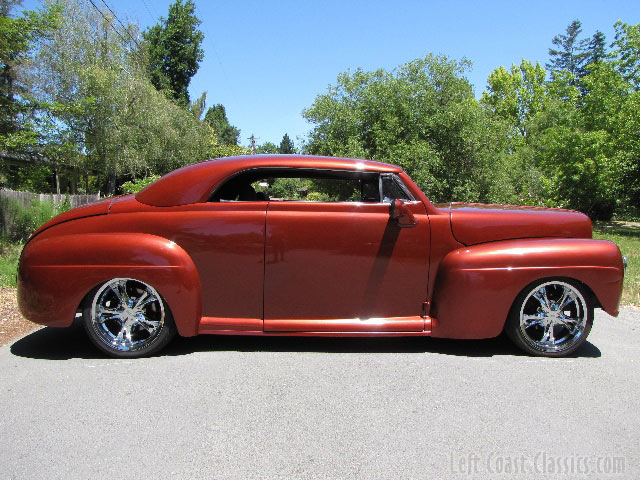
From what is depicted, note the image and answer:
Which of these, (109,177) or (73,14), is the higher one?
(73,14)

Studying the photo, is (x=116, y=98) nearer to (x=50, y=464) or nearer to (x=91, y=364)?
(x=91, y=364)

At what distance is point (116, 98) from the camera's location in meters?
20.0

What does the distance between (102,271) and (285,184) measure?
1.80 m

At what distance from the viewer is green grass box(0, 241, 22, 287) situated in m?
7.08

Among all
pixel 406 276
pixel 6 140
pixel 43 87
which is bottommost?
pixel 406 276

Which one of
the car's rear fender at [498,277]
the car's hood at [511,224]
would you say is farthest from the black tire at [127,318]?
the car's hood at [511,224]

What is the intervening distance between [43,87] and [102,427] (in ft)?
61.9

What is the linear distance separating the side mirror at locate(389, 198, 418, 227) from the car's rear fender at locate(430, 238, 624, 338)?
440mm

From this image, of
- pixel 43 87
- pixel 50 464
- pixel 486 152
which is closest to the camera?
pixel 50 464

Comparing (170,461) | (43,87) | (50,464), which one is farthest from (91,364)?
(43,87)

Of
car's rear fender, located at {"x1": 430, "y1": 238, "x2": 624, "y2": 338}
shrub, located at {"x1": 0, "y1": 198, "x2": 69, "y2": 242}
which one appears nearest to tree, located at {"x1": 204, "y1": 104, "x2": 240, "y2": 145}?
shrub, located at {"x1": 0, "y1": 198, "x2": 69, "y2": 242}

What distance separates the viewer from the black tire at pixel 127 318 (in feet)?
12.9

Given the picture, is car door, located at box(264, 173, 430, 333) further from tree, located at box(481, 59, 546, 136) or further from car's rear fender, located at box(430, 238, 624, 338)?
tree, located at box(481, 59, 546, 136)

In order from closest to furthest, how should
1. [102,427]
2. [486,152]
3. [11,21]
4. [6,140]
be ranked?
[102,427], [11,21], [6,140], [486,152]
